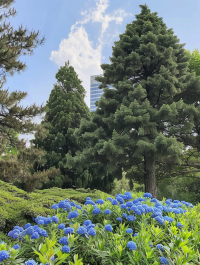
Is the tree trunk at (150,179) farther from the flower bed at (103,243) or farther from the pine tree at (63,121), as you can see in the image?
the flower bed at (103,243)

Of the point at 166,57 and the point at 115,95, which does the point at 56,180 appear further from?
the point at 166,57

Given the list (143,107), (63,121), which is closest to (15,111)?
(143,107)

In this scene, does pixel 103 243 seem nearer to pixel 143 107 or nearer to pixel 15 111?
pixel 15 111

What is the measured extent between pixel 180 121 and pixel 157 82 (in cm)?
196

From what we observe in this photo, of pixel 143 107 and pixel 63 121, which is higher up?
pixel 63 121

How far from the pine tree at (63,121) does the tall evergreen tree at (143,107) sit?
2.10 metres

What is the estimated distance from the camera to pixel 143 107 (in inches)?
300

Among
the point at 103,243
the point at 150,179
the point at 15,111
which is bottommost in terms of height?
the point at 103,243

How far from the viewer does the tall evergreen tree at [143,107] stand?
7.18m

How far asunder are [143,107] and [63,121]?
5.52 m

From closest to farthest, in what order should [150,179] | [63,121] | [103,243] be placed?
[103,243] → [150,179] → [63,121]

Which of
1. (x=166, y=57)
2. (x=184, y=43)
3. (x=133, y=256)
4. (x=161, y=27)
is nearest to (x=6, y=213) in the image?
(x=133, y=256)

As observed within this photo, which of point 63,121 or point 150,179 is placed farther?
point 63,121

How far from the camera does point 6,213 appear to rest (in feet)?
11.3
